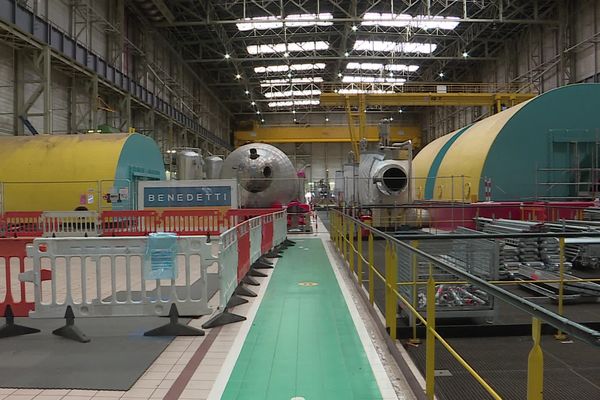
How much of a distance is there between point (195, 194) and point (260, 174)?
2945 mm

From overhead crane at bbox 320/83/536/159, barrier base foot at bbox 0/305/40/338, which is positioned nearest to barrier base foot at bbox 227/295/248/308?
barrier base foot at bbox 0/305/40/338

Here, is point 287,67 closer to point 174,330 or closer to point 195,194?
point 195,194

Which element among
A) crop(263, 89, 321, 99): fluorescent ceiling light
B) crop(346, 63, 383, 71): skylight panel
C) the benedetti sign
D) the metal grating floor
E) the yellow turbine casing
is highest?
crop(346, 63, 383, 71): skylight panel

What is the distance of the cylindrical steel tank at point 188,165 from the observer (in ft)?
62.2

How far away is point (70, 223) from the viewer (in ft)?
46.2

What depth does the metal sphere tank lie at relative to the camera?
16.3 meters

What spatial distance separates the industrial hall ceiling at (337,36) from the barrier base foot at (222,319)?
1884 cm

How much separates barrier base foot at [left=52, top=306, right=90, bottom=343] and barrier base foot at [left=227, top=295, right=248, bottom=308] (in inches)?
76.2

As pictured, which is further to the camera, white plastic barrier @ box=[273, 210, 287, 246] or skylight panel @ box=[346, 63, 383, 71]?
skylight panel @ box=[346, 63, 383, 71]

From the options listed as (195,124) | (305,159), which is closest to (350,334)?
(195,124)

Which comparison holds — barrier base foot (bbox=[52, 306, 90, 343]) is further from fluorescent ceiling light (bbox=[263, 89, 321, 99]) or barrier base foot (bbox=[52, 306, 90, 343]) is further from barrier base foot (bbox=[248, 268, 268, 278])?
fluorescent ceiling light (bbox=[263, 89, 321, 99])

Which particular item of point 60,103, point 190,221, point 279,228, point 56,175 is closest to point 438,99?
point 279,228

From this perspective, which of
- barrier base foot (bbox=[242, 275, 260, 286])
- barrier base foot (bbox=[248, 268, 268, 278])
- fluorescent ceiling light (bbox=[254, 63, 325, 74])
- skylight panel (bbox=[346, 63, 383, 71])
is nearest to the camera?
barrier base foot (bbox=[242, 275, 260, 286])

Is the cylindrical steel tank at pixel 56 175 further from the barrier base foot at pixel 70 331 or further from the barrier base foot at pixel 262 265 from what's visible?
the barrier base foot at pixel 70 331
